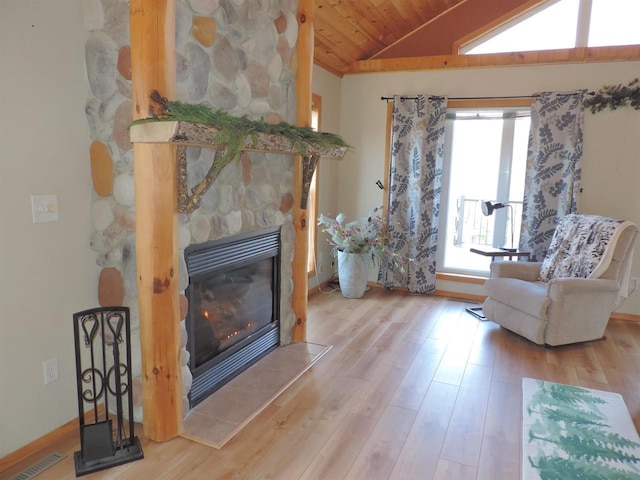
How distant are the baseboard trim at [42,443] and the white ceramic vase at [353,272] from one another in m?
2.82

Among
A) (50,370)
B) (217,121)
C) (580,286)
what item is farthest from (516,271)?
(50,370)

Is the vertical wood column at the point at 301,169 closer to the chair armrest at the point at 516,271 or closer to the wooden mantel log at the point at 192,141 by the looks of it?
the wooden mantel log at the point at 192,141

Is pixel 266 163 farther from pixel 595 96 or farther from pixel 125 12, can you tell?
pixel 595 96

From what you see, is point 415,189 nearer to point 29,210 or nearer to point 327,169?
point 327,169

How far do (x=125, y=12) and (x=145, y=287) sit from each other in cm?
128

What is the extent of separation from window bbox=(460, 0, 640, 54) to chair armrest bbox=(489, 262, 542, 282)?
2108mm

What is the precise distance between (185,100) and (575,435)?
2626 mm

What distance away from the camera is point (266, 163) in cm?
308

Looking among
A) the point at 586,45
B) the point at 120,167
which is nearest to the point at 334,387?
the point at 120,167

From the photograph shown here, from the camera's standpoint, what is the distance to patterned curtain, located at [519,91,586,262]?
4.36 meters

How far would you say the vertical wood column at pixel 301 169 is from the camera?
10.8 feet

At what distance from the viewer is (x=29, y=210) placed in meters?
2.05

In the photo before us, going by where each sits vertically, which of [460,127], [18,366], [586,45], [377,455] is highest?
[586,45]

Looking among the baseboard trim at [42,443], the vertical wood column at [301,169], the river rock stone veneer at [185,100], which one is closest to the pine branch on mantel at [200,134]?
the river rock stone veneer at [185,100]
